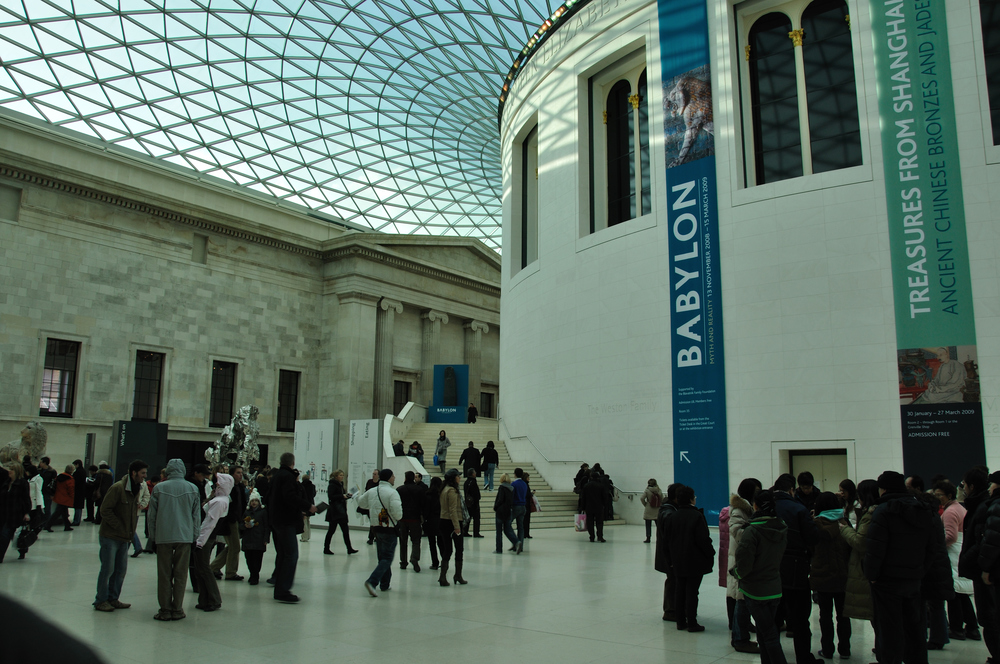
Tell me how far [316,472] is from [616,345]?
426 inches

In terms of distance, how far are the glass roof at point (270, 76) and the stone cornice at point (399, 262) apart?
23.2 ft

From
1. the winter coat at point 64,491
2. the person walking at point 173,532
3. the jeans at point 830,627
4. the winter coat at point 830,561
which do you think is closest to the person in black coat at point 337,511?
the person walking at point 173,532

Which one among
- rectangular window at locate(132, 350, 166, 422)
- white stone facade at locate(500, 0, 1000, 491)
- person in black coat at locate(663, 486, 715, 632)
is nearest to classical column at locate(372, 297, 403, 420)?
rectangular window at locate(132, 350, 166, 422)

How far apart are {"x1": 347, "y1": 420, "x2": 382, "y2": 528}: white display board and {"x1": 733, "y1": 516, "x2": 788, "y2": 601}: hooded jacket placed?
50.9 ft

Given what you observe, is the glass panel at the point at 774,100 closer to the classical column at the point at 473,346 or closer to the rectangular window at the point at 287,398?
the rectangular window at the point at 287,398

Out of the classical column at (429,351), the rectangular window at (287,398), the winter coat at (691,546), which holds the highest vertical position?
the classical column at (429,351)

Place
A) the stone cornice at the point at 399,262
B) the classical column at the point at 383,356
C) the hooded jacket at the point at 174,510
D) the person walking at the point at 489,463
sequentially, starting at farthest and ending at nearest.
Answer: the classical column at the point at 383,356, the stone cornice at the point at 399,262, the person walking at the point at 489,463, the hooded jacket at the point at 174,510

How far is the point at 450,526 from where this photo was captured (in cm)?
1214

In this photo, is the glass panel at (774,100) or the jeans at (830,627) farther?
the glass panel at (774,100)

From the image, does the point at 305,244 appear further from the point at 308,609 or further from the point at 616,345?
the point at 308,609

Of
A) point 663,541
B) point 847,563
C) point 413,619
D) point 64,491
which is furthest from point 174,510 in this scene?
point 64,491

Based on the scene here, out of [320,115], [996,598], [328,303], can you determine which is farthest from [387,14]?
[996,598]

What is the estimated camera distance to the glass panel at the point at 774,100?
74.0ft

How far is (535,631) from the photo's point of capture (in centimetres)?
839
